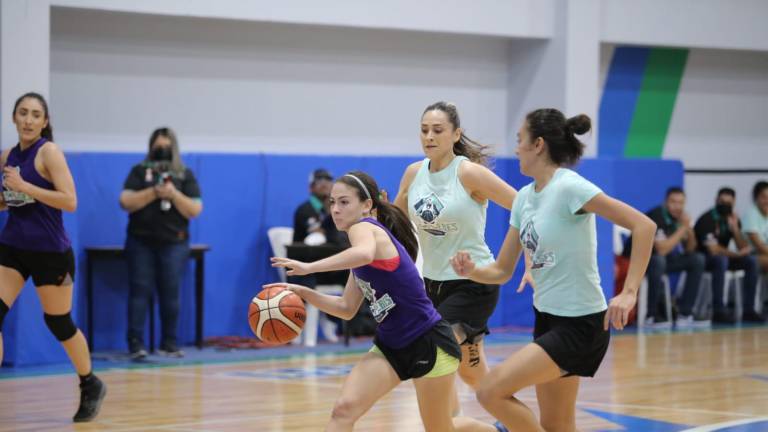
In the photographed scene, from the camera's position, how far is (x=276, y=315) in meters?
5.63

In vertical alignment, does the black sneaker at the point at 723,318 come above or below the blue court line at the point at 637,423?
below

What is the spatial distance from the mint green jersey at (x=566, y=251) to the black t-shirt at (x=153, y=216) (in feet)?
21.9

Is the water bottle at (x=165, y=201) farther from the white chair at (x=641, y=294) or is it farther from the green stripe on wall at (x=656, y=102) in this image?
the green stripe on wall at (x=656, y=102)

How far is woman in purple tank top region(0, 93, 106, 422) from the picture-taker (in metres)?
7.61

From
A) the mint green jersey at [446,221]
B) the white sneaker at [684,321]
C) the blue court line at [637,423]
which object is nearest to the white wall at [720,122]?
the white sneaker at [684,321]

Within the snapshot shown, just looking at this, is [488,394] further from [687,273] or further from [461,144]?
[687,273]

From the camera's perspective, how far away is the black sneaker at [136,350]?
37.3 feet

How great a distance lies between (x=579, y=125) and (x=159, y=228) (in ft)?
22.2

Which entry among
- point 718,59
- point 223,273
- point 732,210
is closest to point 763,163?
point 718,59

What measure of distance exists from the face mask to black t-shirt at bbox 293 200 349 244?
5.38 feet

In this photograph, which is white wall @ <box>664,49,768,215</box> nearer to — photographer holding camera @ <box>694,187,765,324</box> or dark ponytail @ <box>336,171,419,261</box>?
photographer holding camera @ <box>694,187,765,324</box>

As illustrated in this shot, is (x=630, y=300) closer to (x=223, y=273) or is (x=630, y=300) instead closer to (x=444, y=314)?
(x=444, y=314)

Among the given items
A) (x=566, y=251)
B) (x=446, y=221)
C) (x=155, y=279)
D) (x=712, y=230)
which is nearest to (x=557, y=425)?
(x=566, y=251)

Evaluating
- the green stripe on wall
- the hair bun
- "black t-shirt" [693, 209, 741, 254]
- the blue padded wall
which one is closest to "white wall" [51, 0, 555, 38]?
the blue padded wall
